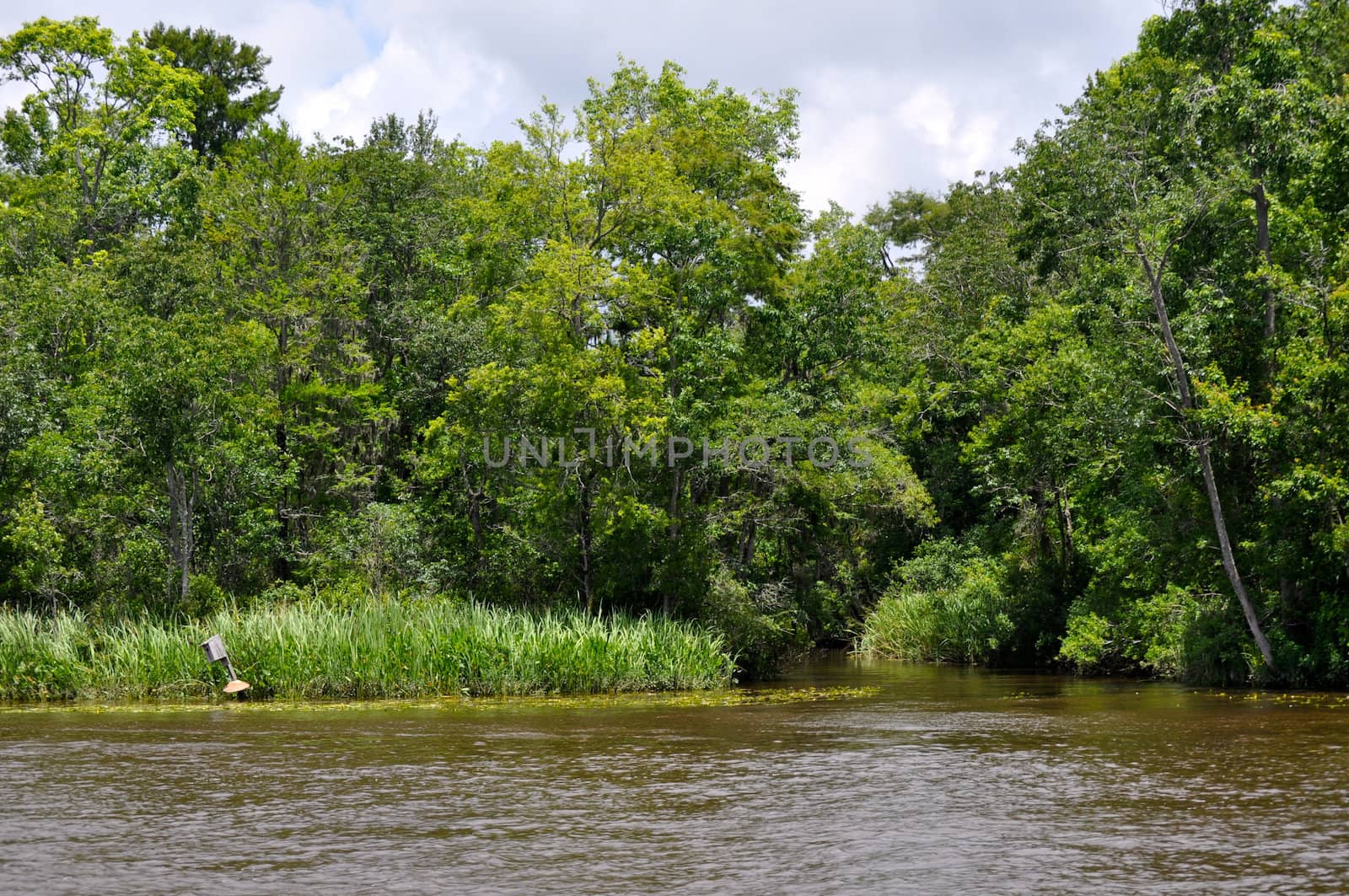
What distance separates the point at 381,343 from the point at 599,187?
1122 cm

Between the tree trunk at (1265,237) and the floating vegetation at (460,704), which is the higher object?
the tree trunk at (1265,237)

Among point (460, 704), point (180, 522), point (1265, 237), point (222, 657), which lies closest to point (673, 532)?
point (460, 704)

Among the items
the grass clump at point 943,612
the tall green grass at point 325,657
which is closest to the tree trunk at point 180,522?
the tall green grass at point 325,657

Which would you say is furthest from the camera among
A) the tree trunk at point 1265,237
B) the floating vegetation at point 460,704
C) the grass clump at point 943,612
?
the grass clump at point 943,612

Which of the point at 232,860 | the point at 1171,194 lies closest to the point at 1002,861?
the point at 232,860

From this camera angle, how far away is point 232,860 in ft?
29.5

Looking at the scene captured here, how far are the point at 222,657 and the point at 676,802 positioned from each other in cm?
1203

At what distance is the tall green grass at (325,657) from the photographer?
21219 millimetres

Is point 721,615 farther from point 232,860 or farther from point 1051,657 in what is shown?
point 232,860

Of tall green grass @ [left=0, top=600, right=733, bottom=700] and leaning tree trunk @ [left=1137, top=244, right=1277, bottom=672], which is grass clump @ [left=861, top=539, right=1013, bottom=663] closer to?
leaning tree trunk @ [left=1137, top=244, right=1277, bottom=672]

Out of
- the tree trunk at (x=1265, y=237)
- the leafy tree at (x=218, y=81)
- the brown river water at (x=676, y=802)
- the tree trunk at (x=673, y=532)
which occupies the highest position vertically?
the leafy tree at (x=218, y=81)

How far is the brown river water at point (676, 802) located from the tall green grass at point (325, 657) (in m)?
2.00

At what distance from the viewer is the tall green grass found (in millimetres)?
21219

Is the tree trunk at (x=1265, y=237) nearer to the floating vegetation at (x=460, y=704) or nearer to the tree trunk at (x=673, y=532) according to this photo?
the floating vegetation at (x=460, y=704)
